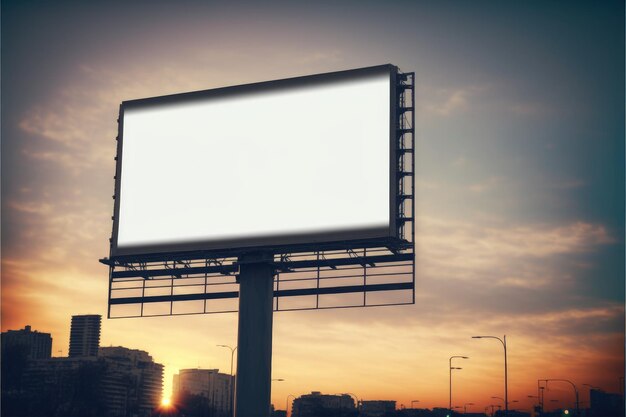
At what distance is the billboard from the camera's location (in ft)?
132

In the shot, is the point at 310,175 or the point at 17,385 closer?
the point at 310,175

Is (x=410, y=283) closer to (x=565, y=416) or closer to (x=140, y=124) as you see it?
(x=140, y=124)

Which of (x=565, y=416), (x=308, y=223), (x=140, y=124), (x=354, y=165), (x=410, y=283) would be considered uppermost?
(x=140, y=124)

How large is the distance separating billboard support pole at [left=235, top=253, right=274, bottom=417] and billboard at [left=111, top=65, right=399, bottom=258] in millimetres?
1380

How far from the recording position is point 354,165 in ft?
133

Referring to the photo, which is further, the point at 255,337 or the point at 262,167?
the point at 262,167

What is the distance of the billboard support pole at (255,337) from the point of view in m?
41.0

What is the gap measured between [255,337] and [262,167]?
8025 millimetres

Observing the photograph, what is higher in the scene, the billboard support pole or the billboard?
the billboard

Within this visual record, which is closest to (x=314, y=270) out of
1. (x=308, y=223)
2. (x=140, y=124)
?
(x=308, y=223)

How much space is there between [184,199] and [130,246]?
3763 mm

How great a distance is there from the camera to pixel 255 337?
1631 inches

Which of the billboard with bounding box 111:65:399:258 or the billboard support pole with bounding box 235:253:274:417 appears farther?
the billboard support pole with bounding box 235:253:274:417

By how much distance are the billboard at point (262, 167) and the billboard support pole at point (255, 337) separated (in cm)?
138
